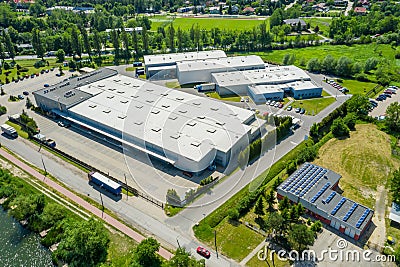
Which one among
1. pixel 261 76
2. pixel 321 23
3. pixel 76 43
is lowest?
pixel 261 76

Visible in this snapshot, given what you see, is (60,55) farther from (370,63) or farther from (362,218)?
(362,218)

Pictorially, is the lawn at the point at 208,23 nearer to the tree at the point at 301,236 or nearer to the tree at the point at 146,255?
the tree at the point at 301,236

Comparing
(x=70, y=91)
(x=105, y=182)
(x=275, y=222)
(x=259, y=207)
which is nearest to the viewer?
(x=275, y=222)

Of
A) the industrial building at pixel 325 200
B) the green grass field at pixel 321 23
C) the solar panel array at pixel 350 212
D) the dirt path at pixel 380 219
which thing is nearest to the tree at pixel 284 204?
the industrial building at pixel 325 200

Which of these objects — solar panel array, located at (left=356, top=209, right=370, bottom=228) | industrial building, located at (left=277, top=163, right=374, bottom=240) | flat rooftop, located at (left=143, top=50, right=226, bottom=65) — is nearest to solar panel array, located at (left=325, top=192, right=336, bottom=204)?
industrial building, located at (left=277, top=163, right=374, bottom=240)

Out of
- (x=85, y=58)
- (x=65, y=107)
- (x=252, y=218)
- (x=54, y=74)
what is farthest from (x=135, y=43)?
(x=252, y=218)

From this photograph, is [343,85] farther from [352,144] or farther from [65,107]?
[65,107]

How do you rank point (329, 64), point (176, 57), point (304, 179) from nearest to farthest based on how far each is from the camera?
point (304, 179)
point (329, 64)
point (176, 57)

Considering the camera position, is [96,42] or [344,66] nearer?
[344,66]

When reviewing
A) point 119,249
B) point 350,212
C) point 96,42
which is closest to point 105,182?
point 119,249
